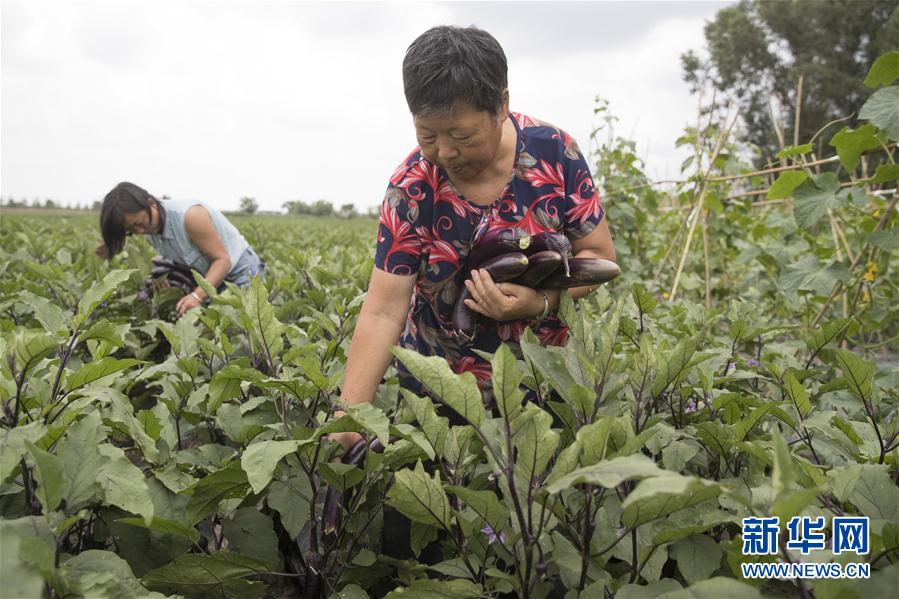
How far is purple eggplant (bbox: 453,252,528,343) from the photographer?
1775mm

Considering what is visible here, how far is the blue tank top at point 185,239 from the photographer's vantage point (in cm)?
425

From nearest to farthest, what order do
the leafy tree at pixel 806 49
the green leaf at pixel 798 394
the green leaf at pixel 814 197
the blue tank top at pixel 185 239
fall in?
the green leaf at pixel 798 394, the green leaf at pixel 814 197, the blue tank top at pixel 185 239, the leafy tree at pixel 806 49

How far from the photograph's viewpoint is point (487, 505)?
41.6 inches

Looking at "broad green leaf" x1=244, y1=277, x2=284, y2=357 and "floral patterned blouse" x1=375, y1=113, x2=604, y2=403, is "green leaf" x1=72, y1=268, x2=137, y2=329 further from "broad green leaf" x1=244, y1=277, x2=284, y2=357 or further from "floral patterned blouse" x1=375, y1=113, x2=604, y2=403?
"floral patterned blouse" x1=375, y1=113, x2=604, y2=403

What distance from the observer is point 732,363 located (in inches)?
75.8

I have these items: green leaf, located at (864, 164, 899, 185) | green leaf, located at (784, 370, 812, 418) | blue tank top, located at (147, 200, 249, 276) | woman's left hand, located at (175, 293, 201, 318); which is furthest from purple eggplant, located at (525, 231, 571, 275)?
blue tank top, located at (147, 200, 249, 276)

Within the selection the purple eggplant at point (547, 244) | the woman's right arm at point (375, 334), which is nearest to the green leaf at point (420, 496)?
the woman's right arm at point (375, 334)

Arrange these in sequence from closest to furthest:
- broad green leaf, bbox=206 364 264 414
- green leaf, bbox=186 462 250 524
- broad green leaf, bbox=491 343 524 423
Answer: broad green leaf, bbox=491 343 524 423 → green leaf, bbox=186 462 250 524 → broad green leaf, bbox=206 364 264 414

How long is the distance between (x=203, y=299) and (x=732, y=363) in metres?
2.89

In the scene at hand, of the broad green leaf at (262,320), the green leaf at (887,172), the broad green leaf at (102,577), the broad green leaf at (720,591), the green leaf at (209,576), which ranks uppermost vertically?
the green leaf at (887,172)

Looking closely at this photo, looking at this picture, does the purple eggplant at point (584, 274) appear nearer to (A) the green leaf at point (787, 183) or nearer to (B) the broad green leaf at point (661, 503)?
(B) the broad green leaf at point (661, 503)

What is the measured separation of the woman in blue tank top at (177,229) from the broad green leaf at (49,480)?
319 cm

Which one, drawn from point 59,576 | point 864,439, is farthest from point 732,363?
point 59,576

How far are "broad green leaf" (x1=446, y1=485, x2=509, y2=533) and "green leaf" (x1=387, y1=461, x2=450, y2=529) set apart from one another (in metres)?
0.07
